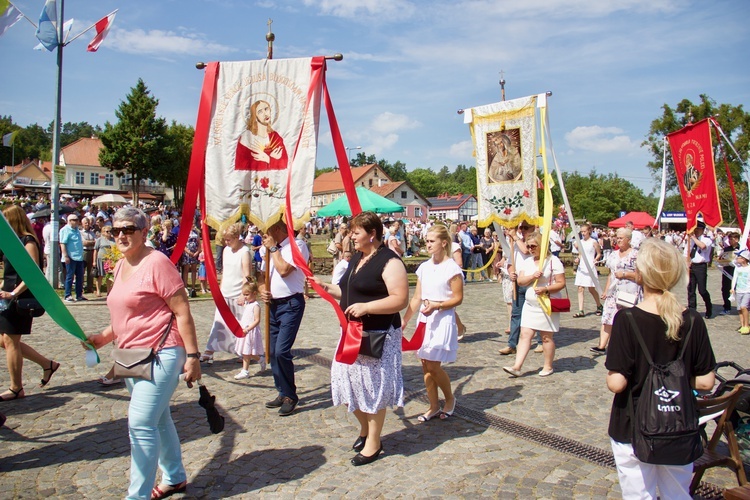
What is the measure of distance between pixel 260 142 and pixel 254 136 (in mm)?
84

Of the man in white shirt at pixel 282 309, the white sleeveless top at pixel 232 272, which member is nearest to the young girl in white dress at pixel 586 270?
the white sleeveless top at pixel 232 272

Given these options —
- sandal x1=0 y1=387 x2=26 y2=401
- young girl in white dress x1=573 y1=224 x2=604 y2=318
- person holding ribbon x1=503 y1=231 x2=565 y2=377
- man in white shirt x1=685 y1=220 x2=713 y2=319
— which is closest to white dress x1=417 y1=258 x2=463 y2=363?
person holding ribbon x1=503 y1=231 x2=565 y2=377

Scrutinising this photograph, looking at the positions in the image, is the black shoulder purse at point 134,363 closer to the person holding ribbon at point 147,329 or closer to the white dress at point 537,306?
the person holding ribbon at point 147,329

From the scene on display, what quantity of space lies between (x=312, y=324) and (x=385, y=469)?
6469 millimetres

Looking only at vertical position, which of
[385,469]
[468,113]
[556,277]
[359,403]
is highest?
[468,113]

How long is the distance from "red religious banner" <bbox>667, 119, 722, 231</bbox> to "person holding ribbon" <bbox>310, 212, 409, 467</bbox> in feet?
22.9

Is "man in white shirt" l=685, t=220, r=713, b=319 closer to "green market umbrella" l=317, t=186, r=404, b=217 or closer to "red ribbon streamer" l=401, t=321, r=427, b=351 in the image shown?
"red ribbon streamer" l=401, t=321, r=427, b=351

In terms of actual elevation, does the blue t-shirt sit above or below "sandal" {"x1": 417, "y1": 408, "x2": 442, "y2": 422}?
above

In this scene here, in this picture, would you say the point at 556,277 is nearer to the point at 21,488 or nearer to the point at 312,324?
the point at 312,324

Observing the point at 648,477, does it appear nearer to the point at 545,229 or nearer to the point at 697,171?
the point at 545,229

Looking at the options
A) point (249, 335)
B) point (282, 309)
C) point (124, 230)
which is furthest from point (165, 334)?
point (249, 335)

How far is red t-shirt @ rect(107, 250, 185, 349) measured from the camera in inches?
141

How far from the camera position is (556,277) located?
7.38m

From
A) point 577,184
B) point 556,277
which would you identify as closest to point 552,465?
point 556,277
